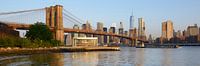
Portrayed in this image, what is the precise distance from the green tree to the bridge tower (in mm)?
2421

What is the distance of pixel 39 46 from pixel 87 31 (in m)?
20.6

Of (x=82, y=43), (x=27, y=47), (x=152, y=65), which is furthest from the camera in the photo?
(x=82, y=43)

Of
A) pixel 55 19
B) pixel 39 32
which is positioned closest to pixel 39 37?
pixel 39 32

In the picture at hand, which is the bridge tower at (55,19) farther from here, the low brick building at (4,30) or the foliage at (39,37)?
the low brick building at (4,30)

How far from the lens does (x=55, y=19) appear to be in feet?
379

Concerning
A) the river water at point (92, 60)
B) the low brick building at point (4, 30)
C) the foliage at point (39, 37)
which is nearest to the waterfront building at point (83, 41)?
the foliage at point (39, 37)

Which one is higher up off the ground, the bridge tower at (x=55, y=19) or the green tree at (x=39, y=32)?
the bridge tower at (x=55, y=19)

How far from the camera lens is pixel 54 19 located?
116188 millimetres

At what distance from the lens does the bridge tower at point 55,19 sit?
10965 cm

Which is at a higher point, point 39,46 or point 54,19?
point 54,19

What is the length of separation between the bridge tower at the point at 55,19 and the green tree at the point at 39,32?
2.42 metres

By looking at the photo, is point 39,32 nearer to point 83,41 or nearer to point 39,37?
point 39,37

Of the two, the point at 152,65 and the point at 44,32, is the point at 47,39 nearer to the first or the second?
the point at 44,32

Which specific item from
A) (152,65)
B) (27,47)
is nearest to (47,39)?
(27,47)
